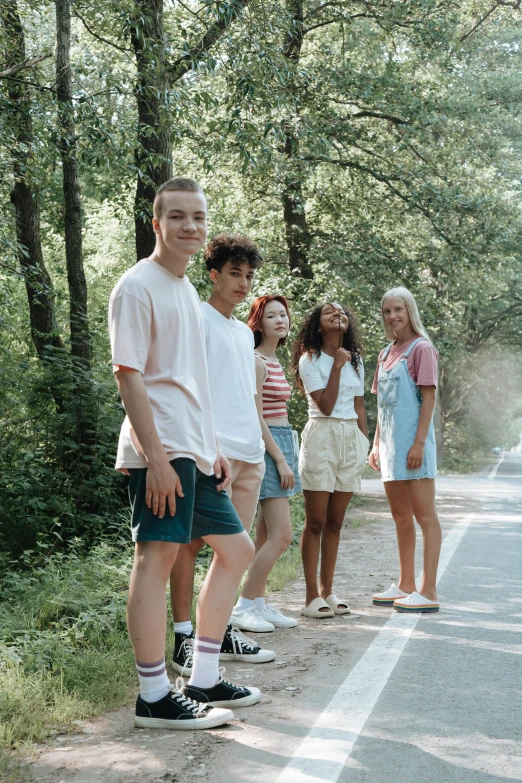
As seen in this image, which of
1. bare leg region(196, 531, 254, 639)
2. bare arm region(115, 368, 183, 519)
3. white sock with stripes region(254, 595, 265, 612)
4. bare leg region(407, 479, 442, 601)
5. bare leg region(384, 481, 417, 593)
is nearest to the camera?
bare arm region(115, 368, 183, 519)

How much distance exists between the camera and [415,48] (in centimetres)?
1723

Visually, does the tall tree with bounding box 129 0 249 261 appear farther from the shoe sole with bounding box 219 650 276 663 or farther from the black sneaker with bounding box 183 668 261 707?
the black sneaker with bounding box 183 668 261 707

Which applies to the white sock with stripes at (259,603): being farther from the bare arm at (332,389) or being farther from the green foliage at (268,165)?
the green foliage at (268,165)

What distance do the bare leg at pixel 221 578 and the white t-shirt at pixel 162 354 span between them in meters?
0.37

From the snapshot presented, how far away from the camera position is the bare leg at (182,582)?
4926 mm

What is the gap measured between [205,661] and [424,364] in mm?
3210

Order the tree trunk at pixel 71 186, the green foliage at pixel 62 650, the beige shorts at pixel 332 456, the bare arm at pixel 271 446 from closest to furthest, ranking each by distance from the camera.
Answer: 1. the green foliage at pixel 62 650
2. the bare arm at pixel 271 446
3. the beige shorts at pixel 332 456
4. the tree trunk at pixel 71 186

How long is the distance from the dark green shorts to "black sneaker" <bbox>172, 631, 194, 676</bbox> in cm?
104

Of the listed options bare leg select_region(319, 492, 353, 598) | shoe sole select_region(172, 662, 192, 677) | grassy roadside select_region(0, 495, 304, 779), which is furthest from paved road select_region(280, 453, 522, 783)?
grassy roadside select_region(0, 495, 304, 779)

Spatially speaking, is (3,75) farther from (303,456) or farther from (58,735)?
(58,735)

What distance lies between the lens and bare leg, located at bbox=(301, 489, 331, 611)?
21.2 ft

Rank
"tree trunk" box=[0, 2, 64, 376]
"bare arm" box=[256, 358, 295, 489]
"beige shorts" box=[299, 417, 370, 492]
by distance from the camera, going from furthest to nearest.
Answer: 1. "tree trunk" box=[0, 2, 64, 376]
2. "beige shorts" box=[299, 417, 370, 492]
3. "bare arm" box=[256, 358, 295, 489]

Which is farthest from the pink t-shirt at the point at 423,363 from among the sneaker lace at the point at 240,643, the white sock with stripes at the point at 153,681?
the white sock with stripes at the point at 153,681

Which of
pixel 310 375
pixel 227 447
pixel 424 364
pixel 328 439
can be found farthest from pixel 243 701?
pixel 424 364
